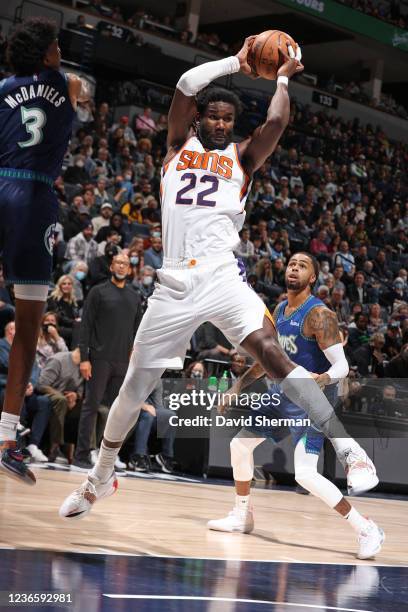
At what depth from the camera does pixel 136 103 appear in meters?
18.8

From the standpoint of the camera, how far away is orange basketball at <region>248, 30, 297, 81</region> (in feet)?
14.8

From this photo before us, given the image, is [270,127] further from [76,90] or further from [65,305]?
[65,305]

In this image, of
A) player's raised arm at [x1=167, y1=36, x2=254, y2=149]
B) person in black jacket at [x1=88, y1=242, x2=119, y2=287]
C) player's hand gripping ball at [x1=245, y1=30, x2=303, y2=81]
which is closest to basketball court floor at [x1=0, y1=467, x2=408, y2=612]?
player's raised arm at [x1=167, y1=36, x2=254, y2=149]

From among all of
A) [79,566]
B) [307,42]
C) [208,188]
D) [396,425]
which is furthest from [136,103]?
[79,566]

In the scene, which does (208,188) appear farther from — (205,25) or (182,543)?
(205,25)

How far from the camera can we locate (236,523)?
539cm

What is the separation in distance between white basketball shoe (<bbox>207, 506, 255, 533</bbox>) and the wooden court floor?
6 cm

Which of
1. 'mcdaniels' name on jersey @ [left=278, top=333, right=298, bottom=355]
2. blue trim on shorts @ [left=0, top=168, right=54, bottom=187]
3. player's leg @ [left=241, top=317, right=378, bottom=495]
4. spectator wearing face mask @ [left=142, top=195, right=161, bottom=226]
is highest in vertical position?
spectator wearing face mask @ [left=142, top=195, right=161, bottom=226]

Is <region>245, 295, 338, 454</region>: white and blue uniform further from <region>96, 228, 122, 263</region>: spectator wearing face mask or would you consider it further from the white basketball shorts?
<region>96, 228, 122, 263</region>: spectator wearing face mask

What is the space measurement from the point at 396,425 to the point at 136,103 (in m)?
10.9

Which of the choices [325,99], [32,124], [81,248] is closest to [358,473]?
[32,124]

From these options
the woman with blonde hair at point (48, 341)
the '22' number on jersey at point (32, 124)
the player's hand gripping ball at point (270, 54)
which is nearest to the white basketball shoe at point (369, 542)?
the player's hand gripping ball at point (270, 54)

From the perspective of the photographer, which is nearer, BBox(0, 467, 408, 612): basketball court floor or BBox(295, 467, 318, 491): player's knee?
BBox(0, 467, 408, 612): basketball court floor

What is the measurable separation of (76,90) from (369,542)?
280 centimetres
